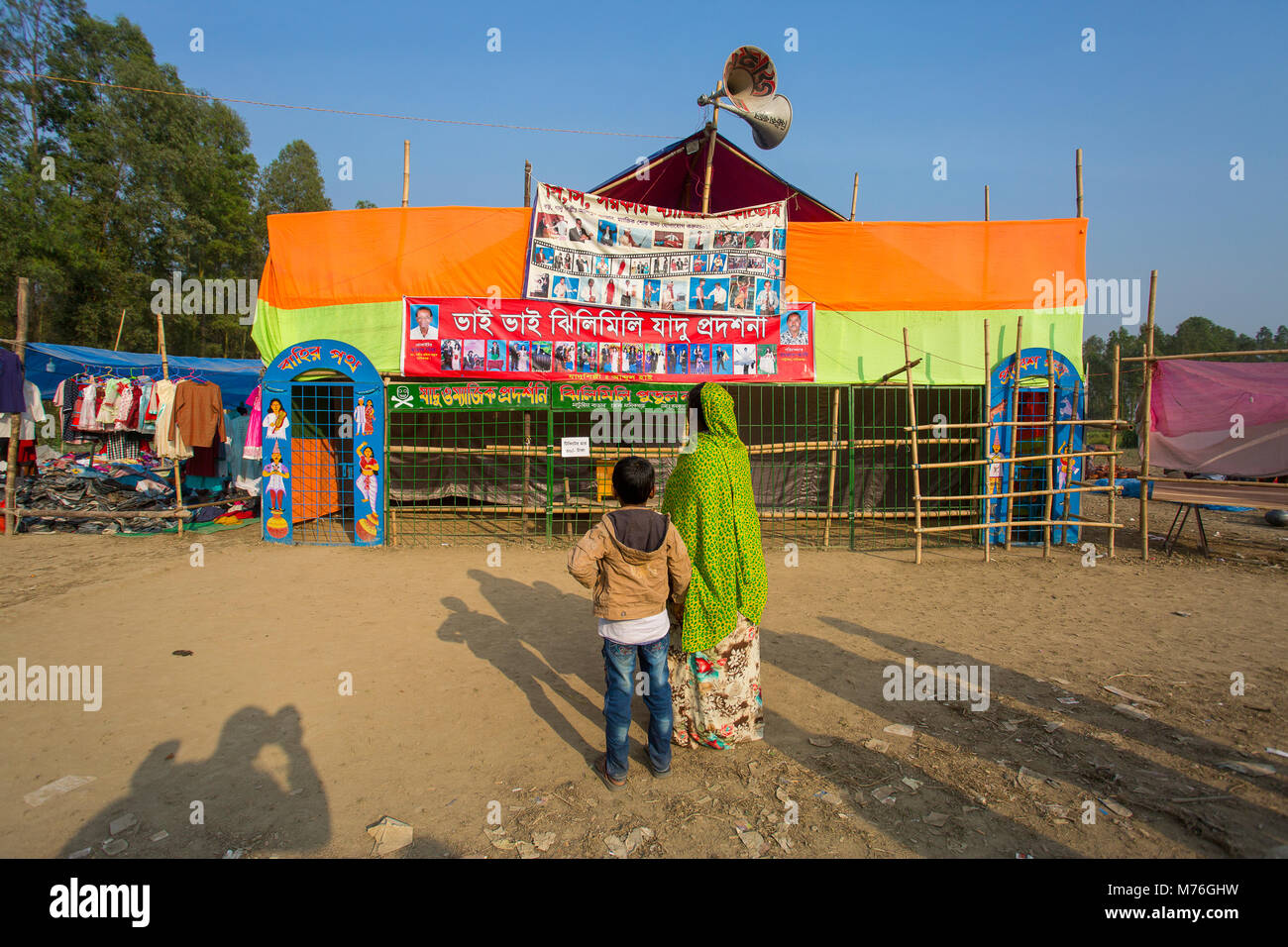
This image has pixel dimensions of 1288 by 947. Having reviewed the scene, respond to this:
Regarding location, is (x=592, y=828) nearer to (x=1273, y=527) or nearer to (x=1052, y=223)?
(x=1052, y=223)

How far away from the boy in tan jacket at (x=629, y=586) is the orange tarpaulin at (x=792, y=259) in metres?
7.62

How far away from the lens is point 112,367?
11578 millimetres

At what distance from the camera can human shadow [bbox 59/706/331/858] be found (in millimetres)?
2736

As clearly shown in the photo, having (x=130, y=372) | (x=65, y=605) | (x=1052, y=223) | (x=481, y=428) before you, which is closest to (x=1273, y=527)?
(x=1052, y=223)

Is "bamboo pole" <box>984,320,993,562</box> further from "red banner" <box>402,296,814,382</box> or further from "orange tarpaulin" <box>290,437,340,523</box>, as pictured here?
"orange tarpaulin" <box>290,437,340,523</box>

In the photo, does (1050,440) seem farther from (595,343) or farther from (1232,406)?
(595,343)

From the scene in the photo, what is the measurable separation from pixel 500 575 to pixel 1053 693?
19.0ft

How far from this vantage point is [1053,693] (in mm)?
4352

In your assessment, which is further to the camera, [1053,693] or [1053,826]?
[1053,693]

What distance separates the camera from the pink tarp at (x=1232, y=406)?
1048 cm

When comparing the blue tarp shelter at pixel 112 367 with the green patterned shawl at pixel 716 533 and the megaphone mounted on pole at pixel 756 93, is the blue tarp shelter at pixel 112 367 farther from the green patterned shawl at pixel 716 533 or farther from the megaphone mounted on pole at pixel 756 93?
the green patterned shawl at pixel 716 533

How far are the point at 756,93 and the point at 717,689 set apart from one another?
411 inches

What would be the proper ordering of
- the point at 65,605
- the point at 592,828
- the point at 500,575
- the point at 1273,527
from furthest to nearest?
the point at 1273,527, the point at 500,575, the point at 65,605, the point at 592,828

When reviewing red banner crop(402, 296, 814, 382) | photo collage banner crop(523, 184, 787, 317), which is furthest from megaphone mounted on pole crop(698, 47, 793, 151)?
red banner crop(402, 296, 814, 382)
